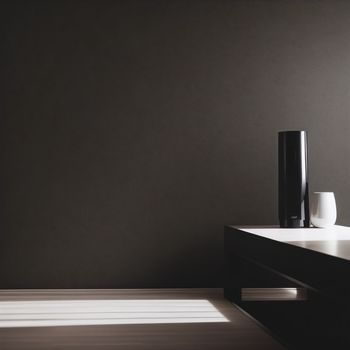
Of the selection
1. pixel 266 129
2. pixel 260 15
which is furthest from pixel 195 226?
pixel 260 15

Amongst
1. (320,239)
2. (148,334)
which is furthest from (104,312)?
Answer: (320,239)

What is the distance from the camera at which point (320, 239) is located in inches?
86.7

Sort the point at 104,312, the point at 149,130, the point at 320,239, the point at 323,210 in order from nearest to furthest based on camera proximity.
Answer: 1. the point at 320,239
2. the point at 104,312
3. the point at 323,210
4. the point at 149,130

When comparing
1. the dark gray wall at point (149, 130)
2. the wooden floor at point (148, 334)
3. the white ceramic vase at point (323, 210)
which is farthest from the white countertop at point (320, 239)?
the dark gray wall at point (149, 130)

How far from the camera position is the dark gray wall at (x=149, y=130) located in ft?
10.7

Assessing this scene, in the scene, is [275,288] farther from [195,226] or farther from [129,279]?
[129,279]

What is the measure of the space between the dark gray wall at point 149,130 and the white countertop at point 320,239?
64cm

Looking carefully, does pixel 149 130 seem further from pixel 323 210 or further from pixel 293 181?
pixel 323 210

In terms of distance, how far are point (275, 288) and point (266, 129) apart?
3.04 ft

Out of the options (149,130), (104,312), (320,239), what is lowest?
(104,312)

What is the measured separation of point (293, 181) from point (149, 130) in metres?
0.91

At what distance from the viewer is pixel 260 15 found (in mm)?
3385

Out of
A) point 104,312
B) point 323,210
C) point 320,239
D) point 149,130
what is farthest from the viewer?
A: point 149,130

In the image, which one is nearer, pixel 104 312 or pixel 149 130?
pixel 104 312
